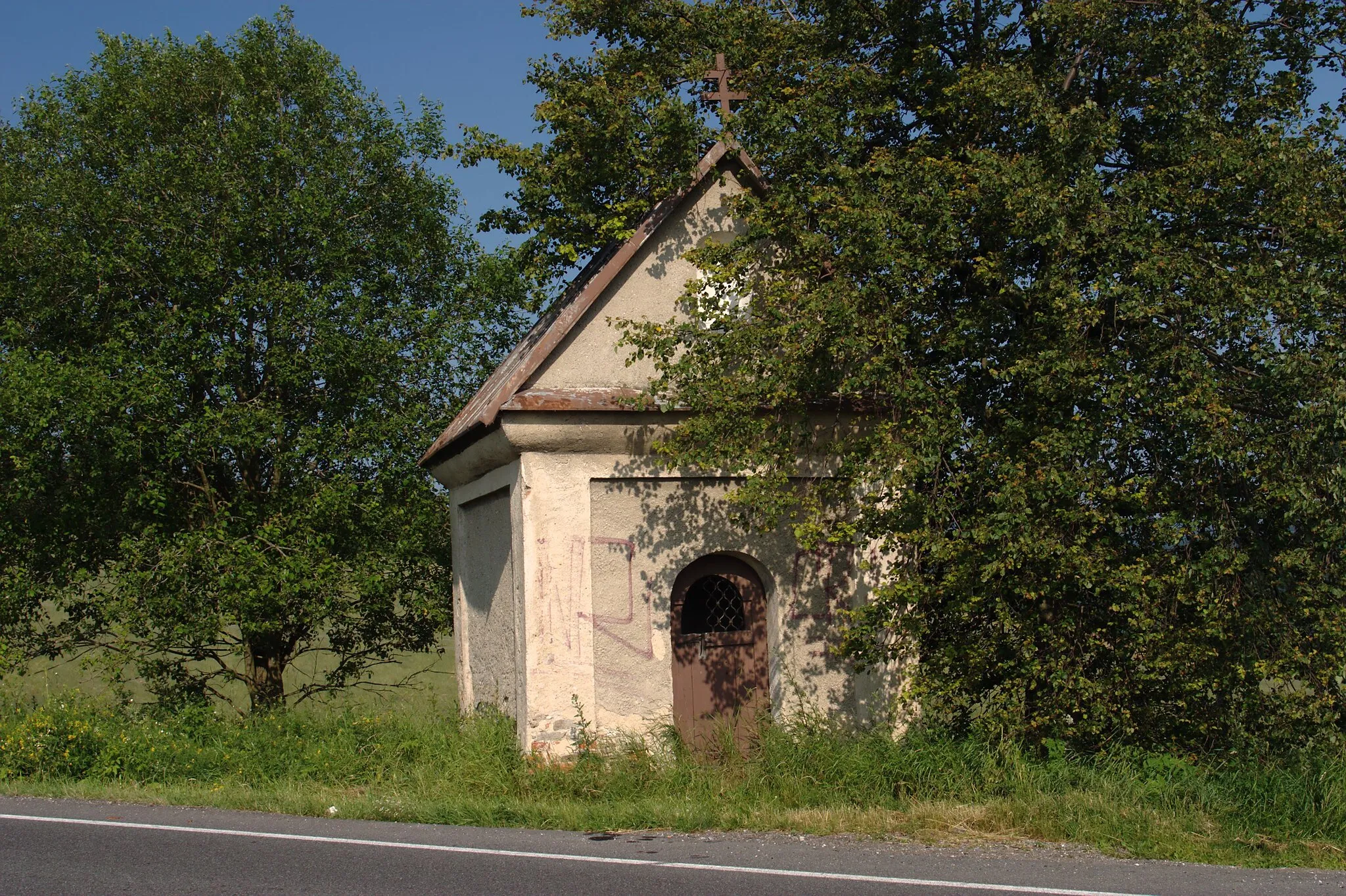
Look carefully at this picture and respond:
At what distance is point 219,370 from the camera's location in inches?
570

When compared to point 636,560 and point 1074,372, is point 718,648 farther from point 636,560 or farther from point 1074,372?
point 1074,372

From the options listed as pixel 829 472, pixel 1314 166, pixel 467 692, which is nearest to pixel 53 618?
pixel 467 692

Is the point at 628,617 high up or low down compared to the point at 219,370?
down

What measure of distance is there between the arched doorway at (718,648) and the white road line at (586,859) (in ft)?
10.2

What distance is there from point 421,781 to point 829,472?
461cm

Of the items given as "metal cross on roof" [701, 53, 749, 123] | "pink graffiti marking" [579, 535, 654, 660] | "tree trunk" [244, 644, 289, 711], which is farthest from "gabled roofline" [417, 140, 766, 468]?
"tree trunk" [244, 644, 289, 711]

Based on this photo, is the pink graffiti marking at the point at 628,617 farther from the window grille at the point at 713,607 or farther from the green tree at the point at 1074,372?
the green tree at the point at 1074,372

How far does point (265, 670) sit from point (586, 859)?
10814 millimetres

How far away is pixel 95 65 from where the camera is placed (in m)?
16.2

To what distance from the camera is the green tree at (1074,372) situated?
323 inches

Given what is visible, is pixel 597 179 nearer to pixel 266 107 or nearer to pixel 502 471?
pixel 502 471

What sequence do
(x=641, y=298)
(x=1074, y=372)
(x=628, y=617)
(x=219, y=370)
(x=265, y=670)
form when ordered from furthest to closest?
(x=265, y=670)
(x=219, y=370)
(x=641, y=298)
(x=628, y=617)
(x=1074, y=372)

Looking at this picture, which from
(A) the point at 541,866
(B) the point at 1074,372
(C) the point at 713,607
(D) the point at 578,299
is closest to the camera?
(A) the point at 541,866

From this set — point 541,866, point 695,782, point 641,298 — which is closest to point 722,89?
point 641,298
